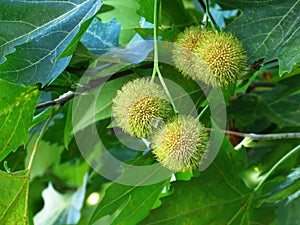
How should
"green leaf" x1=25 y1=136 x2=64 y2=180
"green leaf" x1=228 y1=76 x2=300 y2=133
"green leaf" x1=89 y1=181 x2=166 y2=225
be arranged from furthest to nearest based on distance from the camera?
"green leaf" x1=25 y1=136 x2=64 y2=180, "green leaf" x1=228 y1=76 x2=300 y2=133, "green leaf" x1=89 y1=181 x2=166 y2=225

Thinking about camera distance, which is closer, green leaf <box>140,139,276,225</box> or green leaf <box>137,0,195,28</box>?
green leaf <box>140,139,276,225</box>

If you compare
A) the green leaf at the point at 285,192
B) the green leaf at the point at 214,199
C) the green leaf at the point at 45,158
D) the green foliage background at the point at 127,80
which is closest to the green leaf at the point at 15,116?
the green foliage background at the point at 127,80

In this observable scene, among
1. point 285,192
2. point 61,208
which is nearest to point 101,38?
point 285,192

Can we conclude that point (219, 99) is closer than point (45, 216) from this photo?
Yes

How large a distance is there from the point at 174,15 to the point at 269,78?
15.6 inches

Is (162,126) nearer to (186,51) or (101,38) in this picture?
(186,51)

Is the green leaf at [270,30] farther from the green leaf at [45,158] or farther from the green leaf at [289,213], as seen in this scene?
the green leaf at [45,158]

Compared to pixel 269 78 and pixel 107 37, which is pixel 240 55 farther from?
pixel 269 78

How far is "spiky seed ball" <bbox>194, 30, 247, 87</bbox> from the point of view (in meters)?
0.67

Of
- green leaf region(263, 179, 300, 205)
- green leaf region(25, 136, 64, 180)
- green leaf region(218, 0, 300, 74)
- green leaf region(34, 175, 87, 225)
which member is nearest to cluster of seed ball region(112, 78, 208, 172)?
green leaf region(218, 0, 300, 74)

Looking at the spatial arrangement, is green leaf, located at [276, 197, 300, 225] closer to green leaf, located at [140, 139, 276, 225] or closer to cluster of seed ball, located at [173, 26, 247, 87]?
green leaf, located at [140, 139, 276, 225]

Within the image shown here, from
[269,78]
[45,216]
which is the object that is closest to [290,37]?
[269,78]

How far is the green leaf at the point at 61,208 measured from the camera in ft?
4.13

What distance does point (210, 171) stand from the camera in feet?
2.65
